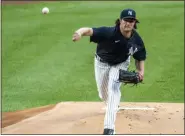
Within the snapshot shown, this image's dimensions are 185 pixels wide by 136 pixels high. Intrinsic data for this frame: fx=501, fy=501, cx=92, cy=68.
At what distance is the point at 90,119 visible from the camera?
290 inches

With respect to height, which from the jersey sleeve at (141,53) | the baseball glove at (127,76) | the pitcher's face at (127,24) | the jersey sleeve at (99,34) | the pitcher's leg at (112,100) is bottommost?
the pitcher's leg at (112,100)

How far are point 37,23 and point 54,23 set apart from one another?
59 cm

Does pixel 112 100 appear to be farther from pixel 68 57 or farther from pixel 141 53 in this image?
pixel 68 57

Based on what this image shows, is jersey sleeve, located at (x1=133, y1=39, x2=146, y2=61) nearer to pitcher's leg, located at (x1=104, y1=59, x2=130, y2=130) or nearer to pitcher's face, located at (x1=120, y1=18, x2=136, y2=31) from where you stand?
pitcher's leg, located at (x1=104, y1=59, x2=130, y2=130)

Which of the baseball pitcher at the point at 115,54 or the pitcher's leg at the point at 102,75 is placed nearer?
the baseball pitcher at the point at 115,54

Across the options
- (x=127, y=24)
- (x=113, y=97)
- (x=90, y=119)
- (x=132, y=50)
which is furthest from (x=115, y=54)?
(x=90, y=119)

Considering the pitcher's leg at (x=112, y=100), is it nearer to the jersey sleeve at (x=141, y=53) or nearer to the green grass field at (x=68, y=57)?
the jersey sleeve at (x=141, y=53)

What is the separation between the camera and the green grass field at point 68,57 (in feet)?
33.8

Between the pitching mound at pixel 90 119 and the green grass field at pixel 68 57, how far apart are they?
110 cm

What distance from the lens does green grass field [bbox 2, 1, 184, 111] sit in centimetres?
1030

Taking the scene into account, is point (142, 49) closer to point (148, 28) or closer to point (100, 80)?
point (100, 80)

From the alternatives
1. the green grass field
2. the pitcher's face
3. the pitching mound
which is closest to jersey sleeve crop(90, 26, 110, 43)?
the pitcher's face

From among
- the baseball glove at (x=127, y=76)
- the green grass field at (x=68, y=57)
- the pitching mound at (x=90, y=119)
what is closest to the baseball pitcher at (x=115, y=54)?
the baseball glove at (x=127, y=76)

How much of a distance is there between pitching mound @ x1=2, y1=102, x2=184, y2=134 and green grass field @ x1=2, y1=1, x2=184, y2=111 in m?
1.10
